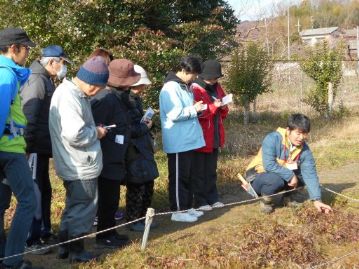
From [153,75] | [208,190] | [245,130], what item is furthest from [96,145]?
[245,130]

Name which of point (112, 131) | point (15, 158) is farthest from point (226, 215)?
point (15, 158)

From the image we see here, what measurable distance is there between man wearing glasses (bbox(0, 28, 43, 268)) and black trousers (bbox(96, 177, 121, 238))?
83 cm

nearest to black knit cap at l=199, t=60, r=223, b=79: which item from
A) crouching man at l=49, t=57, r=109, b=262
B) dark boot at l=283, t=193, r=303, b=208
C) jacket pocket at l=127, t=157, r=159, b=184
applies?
jacket pocket at l=127, t=157, r=159, b=184

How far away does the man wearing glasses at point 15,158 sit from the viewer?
350 centimetres

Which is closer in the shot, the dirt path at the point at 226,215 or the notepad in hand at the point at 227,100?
the dirt path at the point at 226,215

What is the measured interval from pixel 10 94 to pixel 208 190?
291 centimetres

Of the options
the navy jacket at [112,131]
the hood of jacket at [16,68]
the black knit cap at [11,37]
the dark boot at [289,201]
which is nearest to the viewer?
the hood of jacket at [16,68]

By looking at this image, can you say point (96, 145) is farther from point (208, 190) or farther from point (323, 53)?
point (323, 53)

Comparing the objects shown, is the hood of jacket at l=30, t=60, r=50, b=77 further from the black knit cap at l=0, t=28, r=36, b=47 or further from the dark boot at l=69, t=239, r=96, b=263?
the dark boot at l=69, t=239, r=96, b=263

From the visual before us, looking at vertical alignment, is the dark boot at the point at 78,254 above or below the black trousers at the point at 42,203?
below

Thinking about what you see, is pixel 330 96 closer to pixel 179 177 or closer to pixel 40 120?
pixel 179 177

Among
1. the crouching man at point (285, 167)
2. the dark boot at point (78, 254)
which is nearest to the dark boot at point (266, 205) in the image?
the crouching man at point (285, 167)

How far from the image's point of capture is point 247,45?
516 inches

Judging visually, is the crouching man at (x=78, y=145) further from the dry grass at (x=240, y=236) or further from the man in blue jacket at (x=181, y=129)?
the man in blue jacket at (x=181, y=129)
